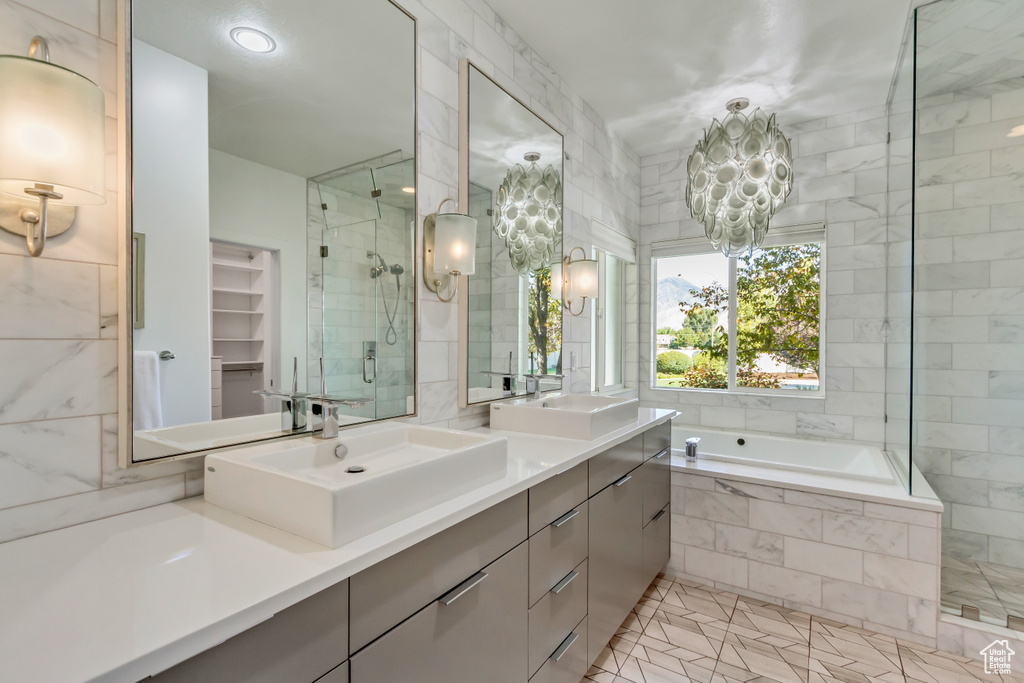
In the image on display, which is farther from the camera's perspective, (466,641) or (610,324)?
(610,324)

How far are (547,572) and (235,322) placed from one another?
3.74 ft

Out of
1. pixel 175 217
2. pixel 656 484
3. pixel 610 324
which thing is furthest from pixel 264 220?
pixel 610 324

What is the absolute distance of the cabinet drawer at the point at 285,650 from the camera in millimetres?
678

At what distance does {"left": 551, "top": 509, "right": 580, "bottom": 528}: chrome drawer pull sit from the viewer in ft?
4.95

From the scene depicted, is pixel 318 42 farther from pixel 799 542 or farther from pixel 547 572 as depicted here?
pixel 799 542

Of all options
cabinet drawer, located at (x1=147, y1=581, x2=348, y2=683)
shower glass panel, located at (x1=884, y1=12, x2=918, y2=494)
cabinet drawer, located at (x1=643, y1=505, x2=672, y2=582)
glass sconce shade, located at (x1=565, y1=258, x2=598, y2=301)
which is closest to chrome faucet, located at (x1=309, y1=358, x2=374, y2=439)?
cabinet drawer, located at (x1=147, y1=581, x2=348, y2=683)

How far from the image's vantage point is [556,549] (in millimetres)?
1521

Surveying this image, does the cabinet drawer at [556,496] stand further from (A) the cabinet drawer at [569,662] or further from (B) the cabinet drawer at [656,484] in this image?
(B) the cabinet drawer at [656,484]

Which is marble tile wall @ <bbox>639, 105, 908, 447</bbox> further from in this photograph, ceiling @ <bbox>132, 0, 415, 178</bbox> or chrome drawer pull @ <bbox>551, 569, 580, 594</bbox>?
ceiling @ <bbox>132, 0, 415, 178</bbox>

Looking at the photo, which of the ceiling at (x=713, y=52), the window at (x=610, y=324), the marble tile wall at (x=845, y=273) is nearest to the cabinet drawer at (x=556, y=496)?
the window at (x=610, y=324)

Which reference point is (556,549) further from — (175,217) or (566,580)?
(175,217)

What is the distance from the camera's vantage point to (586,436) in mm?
1818

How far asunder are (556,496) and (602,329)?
2354 mm

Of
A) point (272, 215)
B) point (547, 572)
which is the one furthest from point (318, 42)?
point (547, 572)
